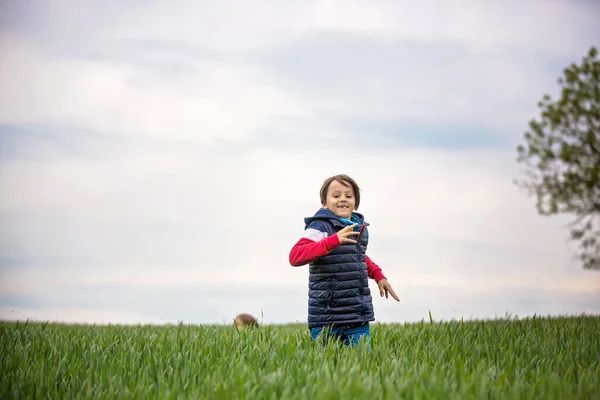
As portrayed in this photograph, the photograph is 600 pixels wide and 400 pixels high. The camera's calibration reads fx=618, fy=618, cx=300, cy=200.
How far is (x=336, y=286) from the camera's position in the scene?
242 inches

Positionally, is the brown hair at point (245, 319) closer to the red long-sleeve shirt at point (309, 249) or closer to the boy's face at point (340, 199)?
the boy's face at point (340, 199)

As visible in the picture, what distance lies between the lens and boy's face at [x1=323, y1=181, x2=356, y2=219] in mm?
6422

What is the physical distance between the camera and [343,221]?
6320 millimetres

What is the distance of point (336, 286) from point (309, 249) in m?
0.52

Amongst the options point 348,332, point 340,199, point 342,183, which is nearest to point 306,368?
point 348,332

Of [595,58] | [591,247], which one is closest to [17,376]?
[591,247]

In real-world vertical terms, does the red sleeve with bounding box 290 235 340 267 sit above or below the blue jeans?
above

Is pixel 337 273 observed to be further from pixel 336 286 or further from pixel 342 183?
pixel 342 183

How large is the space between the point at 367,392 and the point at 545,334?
4.47m

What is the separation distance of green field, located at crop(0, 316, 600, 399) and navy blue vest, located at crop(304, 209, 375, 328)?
0.34 m

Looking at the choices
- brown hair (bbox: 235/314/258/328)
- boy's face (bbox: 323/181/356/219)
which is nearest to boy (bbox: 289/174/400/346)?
boy's face (bbox: 323/181/356/219)

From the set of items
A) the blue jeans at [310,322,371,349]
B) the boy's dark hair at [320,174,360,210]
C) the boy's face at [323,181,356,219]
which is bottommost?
the blue jeans at [310,322,371,349]

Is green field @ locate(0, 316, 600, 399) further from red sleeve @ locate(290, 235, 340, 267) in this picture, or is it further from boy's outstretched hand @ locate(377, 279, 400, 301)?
red sleeve @ locate(290, 235, 340, 267)

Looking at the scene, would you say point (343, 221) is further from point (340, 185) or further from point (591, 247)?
point (591, 247)
